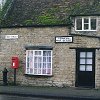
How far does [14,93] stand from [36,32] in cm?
545

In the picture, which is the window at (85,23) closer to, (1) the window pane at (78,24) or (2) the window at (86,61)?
(1) the window pane at (78,24)

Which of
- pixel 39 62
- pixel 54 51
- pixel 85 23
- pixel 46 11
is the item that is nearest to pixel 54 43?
pixel 54 51

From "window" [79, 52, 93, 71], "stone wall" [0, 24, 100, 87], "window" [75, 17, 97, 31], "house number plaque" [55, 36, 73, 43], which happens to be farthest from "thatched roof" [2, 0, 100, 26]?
"window" [79, 52, 93, 71]

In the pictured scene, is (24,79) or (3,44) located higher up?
(3,44)

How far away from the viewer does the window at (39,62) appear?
2342 cm

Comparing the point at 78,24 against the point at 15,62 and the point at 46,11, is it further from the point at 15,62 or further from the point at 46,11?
the point at 15,62

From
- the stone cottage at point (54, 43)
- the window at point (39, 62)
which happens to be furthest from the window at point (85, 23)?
the window at point (39, 62)

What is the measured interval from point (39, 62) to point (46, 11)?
353 cm

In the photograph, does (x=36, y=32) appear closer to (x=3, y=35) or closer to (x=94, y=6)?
(x=3, y=35)

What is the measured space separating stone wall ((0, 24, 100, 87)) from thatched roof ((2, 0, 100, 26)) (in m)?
0.57

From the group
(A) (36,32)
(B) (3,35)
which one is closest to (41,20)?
(A) (36,32)

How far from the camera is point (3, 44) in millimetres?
24547

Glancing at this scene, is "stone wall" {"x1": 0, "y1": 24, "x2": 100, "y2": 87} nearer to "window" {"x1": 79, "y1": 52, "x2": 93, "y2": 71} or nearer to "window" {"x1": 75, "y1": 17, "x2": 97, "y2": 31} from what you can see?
"window" {"x1": 79, "y1": 52, "x2": 93, "y2": 71}

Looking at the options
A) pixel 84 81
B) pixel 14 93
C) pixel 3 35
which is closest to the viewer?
pixel 14 93
